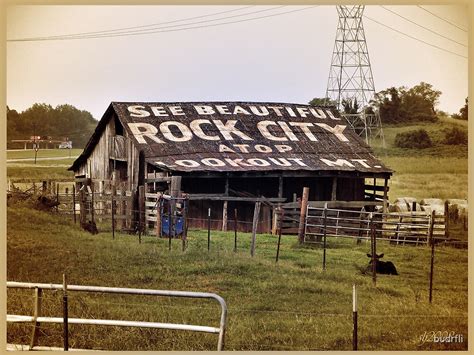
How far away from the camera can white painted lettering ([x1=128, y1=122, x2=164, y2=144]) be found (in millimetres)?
9141

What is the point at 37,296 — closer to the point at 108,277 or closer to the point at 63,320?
the point at 63,320

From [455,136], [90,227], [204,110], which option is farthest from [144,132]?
[455,136]

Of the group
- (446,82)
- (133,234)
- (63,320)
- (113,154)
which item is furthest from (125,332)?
(446,82)

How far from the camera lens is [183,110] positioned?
29.6 ft

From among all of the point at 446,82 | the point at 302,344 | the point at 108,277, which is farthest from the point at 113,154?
the point at 446,82

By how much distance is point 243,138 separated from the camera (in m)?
9.11

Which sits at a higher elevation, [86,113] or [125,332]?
[86,113]

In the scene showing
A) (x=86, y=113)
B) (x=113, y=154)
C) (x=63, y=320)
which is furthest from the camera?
(x=113, y=154)

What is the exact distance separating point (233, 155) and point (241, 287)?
1.57 metres

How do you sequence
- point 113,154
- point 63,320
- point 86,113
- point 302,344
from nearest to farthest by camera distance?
1. point 63,320
2. point 302,344
3. point 86,113
4. point 113,154

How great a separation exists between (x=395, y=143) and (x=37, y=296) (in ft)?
13.6

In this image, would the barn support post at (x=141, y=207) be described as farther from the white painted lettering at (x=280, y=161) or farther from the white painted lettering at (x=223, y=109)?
the white painted lettering at (x=280, y=161)

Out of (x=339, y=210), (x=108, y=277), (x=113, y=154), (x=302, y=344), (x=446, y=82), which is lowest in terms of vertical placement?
(x=302, y=344)

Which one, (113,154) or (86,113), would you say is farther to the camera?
(113,154)
